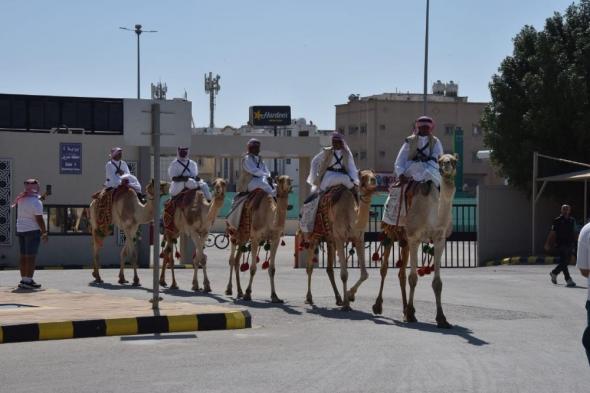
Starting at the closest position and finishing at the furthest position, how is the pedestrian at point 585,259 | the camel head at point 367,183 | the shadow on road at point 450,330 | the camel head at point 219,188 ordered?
1. the pedestrian at point 585,259
2. the shadow on road at point 450,330
3. the camel head at point 367,183
4. the camel head at point 219,188

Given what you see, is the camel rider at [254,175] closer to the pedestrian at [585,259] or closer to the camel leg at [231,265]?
the camel leg at [231,265]

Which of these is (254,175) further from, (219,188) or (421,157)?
(421,157)

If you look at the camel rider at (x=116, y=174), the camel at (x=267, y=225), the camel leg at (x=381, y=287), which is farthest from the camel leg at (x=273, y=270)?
the camel rider at (x=116, y=174)

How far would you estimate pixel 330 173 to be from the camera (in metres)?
17.7

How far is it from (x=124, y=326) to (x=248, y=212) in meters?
5.98

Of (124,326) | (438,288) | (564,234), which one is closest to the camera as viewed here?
(124,326)

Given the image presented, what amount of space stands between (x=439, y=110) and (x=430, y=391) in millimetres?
76177

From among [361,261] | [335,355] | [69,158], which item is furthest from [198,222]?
[69,158]

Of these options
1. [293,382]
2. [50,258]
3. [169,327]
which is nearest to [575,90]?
[50,258]

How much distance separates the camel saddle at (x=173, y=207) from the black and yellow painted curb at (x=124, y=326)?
270 inches

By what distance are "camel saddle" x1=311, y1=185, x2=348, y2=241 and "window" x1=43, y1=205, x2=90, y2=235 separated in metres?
16.8

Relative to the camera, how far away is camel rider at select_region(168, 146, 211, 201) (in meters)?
22.0

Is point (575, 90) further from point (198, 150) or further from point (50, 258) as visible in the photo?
point (50, 258)

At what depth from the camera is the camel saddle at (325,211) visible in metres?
17.4
